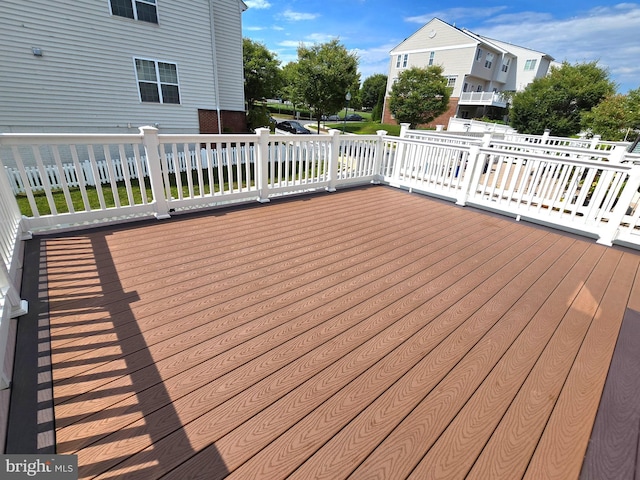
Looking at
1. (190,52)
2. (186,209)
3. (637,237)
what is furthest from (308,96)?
(637,237)

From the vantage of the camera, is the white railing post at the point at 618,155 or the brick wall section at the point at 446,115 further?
the brick wall section at the point at 446,115

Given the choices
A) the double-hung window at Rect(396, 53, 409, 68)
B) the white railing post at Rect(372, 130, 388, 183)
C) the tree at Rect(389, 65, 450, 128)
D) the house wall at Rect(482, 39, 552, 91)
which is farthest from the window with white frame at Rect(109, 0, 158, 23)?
the house wall at Rect(482, 39, 552, 91)

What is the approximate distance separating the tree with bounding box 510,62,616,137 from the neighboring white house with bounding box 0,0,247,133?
47.4 ft

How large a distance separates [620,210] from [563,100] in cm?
1488

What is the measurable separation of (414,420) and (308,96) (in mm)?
16975

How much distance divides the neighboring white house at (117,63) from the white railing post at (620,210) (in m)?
10.0

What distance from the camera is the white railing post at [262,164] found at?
3943 mm

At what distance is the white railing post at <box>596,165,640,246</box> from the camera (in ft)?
10.7

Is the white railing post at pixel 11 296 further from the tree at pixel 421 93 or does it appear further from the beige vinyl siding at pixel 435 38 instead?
the beige vinyl siding at pixel 435 38

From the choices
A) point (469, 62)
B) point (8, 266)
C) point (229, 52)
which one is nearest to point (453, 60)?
point (469, 62)

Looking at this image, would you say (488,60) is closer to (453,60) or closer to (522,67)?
(453,60)

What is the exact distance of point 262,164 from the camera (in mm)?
4176

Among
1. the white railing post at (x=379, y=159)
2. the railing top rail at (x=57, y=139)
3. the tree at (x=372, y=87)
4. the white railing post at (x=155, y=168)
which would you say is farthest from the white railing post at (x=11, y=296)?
the tree at (x=372, y=87)

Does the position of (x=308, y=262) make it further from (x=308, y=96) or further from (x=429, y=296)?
(x=308, y=96)
